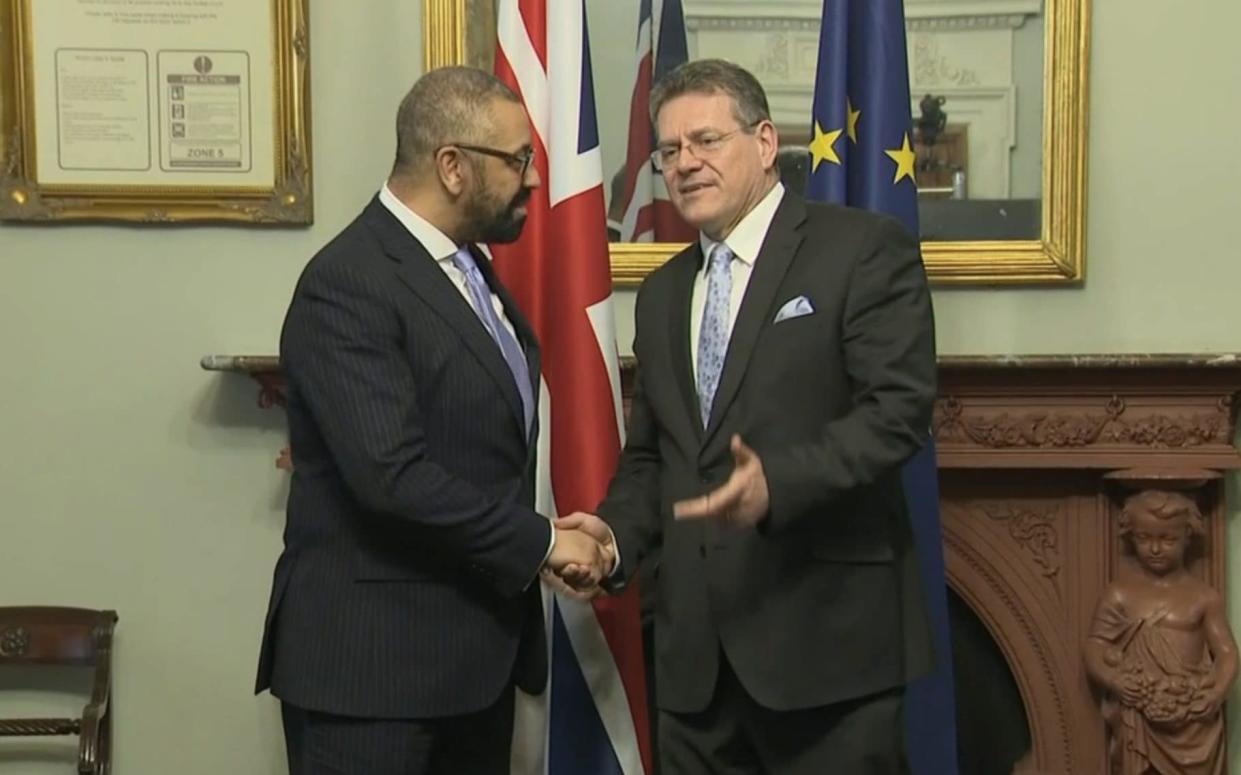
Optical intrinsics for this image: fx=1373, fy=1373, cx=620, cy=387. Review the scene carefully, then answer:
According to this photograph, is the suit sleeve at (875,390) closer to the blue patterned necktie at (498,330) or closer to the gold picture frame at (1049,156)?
the blue patterned necktie at (498,330)

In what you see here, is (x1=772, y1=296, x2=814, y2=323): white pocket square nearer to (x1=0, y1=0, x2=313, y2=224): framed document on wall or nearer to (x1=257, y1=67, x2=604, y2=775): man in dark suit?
(x1=257, y1=67, x2=604, y2=775): man in dark suit

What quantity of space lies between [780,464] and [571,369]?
67 centimetres

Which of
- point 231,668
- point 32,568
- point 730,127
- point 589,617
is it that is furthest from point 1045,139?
point 32,568

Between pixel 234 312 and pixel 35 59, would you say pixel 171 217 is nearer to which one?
pixel 234 312

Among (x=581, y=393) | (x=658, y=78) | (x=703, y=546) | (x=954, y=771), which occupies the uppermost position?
(x=658, y=78)

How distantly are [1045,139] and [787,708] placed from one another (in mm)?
1441

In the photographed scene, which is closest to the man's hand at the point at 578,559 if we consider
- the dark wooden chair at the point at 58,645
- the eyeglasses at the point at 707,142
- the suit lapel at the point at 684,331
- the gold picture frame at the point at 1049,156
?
the suit lapel at the point at 684,331

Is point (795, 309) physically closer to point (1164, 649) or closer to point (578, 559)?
point (578, 559)

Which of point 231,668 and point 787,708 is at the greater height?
point 787,708

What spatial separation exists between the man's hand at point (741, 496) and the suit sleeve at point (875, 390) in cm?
1

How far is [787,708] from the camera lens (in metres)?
1.69

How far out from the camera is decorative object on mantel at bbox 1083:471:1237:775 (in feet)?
8.32

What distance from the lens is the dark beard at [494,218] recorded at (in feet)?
6.07

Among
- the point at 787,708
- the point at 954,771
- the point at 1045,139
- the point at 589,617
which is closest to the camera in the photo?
the point at 787,708
